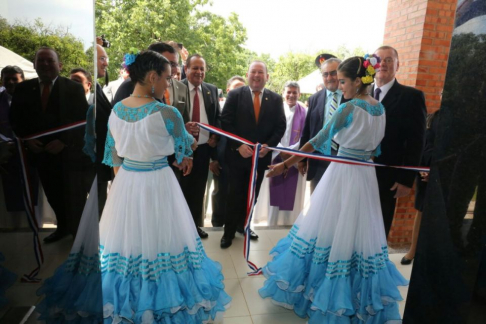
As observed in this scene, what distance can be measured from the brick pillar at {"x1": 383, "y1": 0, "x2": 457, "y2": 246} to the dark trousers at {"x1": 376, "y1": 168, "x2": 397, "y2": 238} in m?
1.19

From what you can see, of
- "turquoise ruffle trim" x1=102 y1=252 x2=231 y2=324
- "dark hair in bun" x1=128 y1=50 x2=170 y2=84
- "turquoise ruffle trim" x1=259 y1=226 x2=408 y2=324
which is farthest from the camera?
"turquoise ruffle trim" x1=259 y1=226 x2=408 y2=324

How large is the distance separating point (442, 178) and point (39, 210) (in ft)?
4.83

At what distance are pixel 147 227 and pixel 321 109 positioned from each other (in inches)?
91.3

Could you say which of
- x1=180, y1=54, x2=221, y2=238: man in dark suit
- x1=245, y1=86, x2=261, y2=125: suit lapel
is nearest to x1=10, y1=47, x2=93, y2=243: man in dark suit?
x1=180, y1=54, x2=221, y2=238: man in dark suit

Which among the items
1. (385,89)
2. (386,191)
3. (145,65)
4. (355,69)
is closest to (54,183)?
(145,65)

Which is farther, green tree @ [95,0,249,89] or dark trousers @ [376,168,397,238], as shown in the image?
green tree @ [95,0,249,89]

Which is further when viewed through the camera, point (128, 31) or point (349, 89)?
point (128, 31)

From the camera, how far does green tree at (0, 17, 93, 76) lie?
97 cm

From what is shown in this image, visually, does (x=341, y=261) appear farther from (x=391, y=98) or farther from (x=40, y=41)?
(x=40, y=41)

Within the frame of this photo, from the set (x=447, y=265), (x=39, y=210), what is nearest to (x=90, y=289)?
(x=39, y=210)

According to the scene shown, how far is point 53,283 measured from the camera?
117 centimetres

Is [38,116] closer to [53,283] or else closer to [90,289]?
[53,283]

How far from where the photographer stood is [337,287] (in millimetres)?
2445

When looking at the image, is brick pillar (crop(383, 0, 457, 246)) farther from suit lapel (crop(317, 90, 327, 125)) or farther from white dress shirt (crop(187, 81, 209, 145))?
white dress shirt (crop(187, 81, 209, 145))
